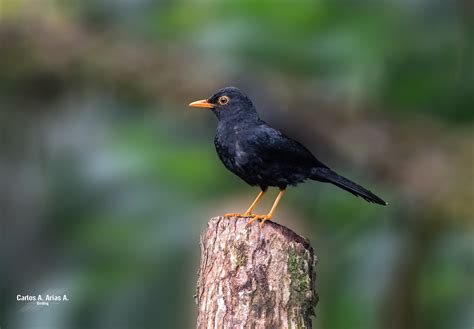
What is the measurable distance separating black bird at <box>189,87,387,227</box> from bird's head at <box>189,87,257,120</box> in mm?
11

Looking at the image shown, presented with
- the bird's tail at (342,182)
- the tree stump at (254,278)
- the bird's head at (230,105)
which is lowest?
the tree stump at (254,278)

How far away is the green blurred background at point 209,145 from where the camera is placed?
34.6 feet

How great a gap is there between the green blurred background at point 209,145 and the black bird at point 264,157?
6.81 feet

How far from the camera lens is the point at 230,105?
22.5 ft

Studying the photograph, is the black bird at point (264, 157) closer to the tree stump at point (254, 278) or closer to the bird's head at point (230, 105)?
the bird's head at point (230, 105)

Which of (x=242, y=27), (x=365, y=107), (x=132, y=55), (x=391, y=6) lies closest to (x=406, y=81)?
(x=365, y=107)

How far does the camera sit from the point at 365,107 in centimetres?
1331

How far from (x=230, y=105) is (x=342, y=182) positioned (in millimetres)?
1022

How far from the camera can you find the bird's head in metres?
6.78

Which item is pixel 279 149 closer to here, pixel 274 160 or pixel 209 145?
pixel 274 160

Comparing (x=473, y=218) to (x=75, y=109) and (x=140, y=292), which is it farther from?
(x=75, y=109)

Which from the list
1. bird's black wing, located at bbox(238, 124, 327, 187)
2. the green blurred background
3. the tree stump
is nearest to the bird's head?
bird's black wing, located at bbox(238, 124, 327, 187)

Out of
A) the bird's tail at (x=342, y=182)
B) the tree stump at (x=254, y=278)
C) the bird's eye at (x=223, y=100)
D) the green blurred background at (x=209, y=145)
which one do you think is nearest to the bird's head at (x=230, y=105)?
the bird's eye at (x=223, y=100)

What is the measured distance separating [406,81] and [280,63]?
2.01m
